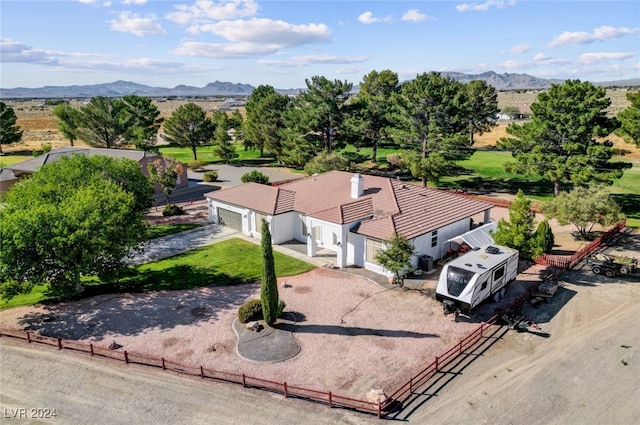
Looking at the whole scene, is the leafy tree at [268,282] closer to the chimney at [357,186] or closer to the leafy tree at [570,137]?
the chimney at [357,186]

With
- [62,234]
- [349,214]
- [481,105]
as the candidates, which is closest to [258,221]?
[349,214]

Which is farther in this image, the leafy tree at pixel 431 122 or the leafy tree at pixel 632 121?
the leafy tree at pixel 431 122

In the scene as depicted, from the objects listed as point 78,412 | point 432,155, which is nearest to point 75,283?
point 78,412

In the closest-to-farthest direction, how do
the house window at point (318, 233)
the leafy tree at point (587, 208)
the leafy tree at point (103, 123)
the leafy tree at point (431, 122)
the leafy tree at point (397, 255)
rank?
the leafy tree at point (397, 255) < the leafy tree at point (587, 208) < the house window at point (318, 233) < the leafy tree at point (431, 122) < the leafy tree at point (103, 123)

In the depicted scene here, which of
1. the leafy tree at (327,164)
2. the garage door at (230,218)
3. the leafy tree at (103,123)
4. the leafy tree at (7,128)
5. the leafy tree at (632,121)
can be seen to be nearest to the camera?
the garage door at (230,218)

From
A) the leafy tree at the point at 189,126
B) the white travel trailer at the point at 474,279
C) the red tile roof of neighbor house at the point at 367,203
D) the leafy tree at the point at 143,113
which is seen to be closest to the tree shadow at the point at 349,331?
the white travel trailer at the point at 474,279

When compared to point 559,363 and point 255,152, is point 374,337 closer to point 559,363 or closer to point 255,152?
point 559,363

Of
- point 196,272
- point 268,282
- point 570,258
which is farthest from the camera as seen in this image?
point 570,258

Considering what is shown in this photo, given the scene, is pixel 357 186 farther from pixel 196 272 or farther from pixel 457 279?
pixel 196 272
